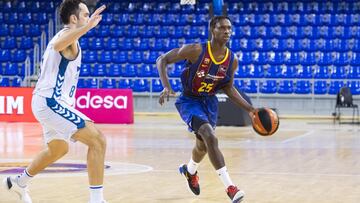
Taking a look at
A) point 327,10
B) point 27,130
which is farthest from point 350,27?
point 27,130

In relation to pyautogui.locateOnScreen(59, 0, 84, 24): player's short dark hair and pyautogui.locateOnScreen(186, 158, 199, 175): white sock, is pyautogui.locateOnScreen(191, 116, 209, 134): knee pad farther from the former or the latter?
pyautogui.locateOnScreen(59, 0, 84, 24): player's short dark hair

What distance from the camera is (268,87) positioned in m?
30.2

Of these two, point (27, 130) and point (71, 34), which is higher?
point (71, 34)

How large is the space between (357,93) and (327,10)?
4.49m

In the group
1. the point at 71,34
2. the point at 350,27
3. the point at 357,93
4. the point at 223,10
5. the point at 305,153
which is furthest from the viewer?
the point at 350,27

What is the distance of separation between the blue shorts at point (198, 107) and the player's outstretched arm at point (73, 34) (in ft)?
7.29

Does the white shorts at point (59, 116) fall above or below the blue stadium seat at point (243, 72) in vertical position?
above

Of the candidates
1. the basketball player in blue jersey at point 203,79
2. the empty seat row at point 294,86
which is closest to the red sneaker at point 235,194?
the basketball player in blue jersey at point 203,79

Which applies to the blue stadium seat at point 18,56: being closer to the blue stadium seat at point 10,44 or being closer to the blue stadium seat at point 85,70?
the blue stadium seat at point 10,44

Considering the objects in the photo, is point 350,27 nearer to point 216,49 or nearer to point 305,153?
point 305,153

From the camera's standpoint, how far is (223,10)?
23.6 metres

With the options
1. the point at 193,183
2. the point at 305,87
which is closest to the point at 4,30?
the point at 305,87

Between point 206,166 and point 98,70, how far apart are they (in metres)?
19.6

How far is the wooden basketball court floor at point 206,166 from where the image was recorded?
9273mm
